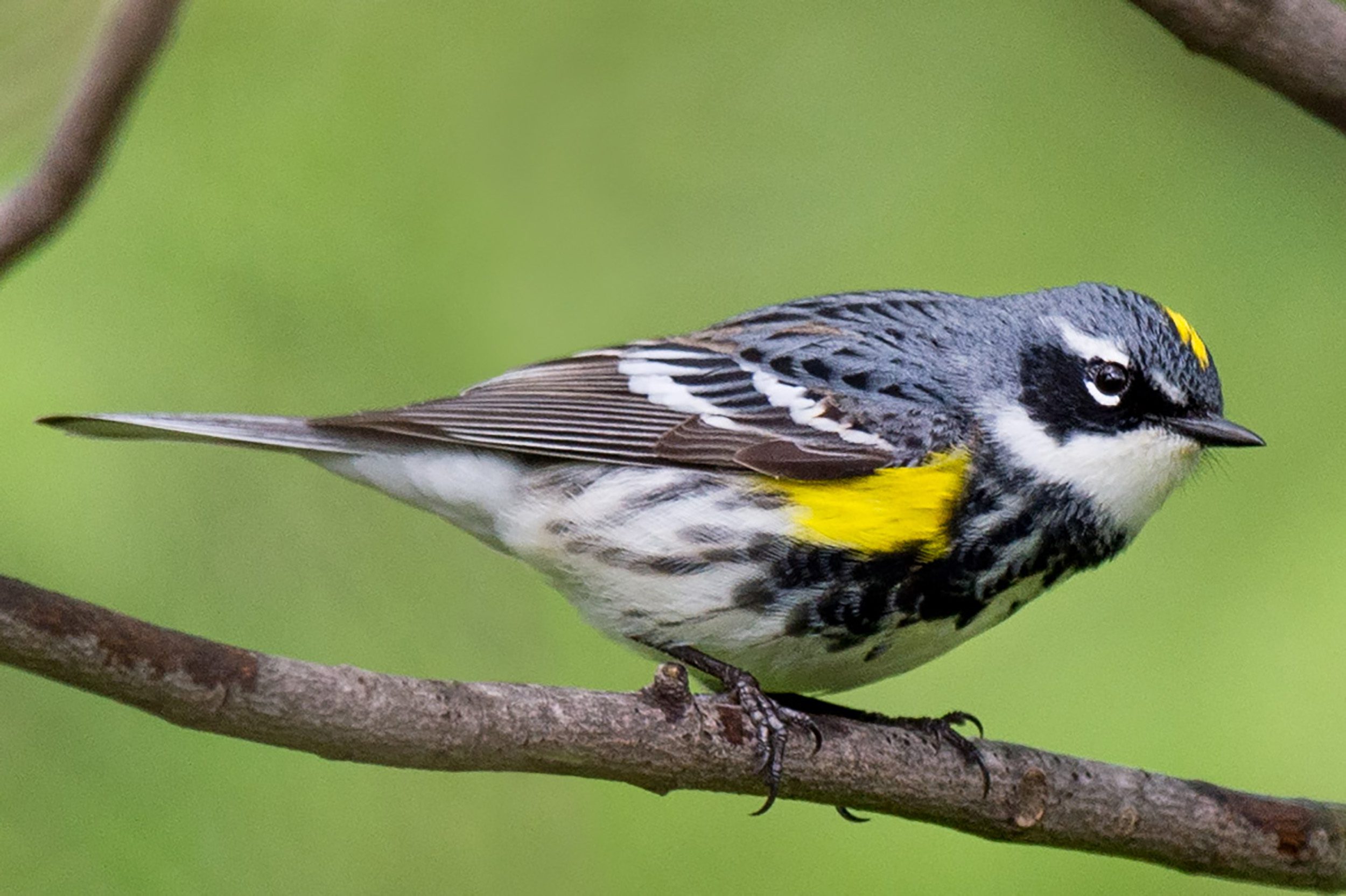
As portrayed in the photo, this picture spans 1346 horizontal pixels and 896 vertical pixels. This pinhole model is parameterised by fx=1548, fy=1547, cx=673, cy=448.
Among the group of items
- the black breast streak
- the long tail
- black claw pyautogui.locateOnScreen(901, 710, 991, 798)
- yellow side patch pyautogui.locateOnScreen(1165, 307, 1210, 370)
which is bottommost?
black claw pyautogui.locateOnScreen(901, 710, 991, 798)

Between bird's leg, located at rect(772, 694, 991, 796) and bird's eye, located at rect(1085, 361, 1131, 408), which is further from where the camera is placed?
bird's eye, located at rect(1085, 361, 1131, 408)

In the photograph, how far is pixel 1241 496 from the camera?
450cm

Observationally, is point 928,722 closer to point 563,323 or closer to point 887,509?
point 887,509

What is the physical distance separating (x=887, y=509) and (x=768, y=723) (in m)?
0.58

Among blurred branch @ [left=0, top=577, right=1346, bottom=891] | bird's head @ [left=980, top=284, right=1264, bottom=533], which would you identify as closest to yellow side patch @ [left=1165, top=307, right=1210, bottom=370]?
bird's head @ [left=980, top=284, right=1264, bottom=533]

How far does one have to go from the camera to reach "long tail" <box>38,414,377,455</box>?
339cm

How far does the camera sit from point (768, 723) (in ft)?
11.3

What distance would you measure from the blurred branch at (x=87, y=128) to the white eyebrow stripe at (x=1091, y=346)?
2.53 metres

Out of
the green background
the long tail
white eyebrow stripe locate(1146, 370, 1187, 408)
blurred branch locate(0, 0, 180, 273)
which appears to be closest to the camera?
blurred branch locate(0, 0, 180, 273)

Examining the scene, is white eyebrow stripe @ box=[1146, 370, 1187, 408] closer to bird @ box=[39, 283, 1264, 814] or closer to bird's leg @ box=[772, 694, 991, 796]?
bird @ box=[39, 283, 1264, 814]

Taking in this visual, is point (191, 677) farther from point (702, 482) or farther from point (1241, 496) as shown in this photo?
point (1241, 496)

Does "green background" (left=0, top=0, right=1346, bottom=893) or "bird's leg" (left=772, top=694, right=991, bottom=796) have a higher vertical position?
→ "green background" (left=0, top=0, right=1346, bottom=893)

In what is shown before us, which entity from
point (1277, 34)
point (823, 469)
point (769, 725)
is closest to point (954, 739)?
point (769, 725)

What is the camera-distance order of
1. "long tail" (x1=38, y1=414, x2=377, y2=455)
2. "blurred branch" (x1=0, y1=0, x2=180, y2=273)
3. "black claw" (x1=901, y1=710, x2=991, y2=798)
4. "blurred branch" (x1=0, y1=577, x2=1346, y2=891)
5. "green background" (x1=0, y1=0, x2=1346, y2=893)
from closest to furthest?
"blurred branch" (x1=0, y1=0, x2=180, y2=273)
"blurred branch" (x1=0, y1=577, x2=1346, y2=891)
"long tail" (x1=38, y1=414, x2=377, y2=455)
"black claw" (x1=901, y1=710, x2=991, y2=798)
"green background" (x1=0, y1=0, x2=1346, y2=893)
